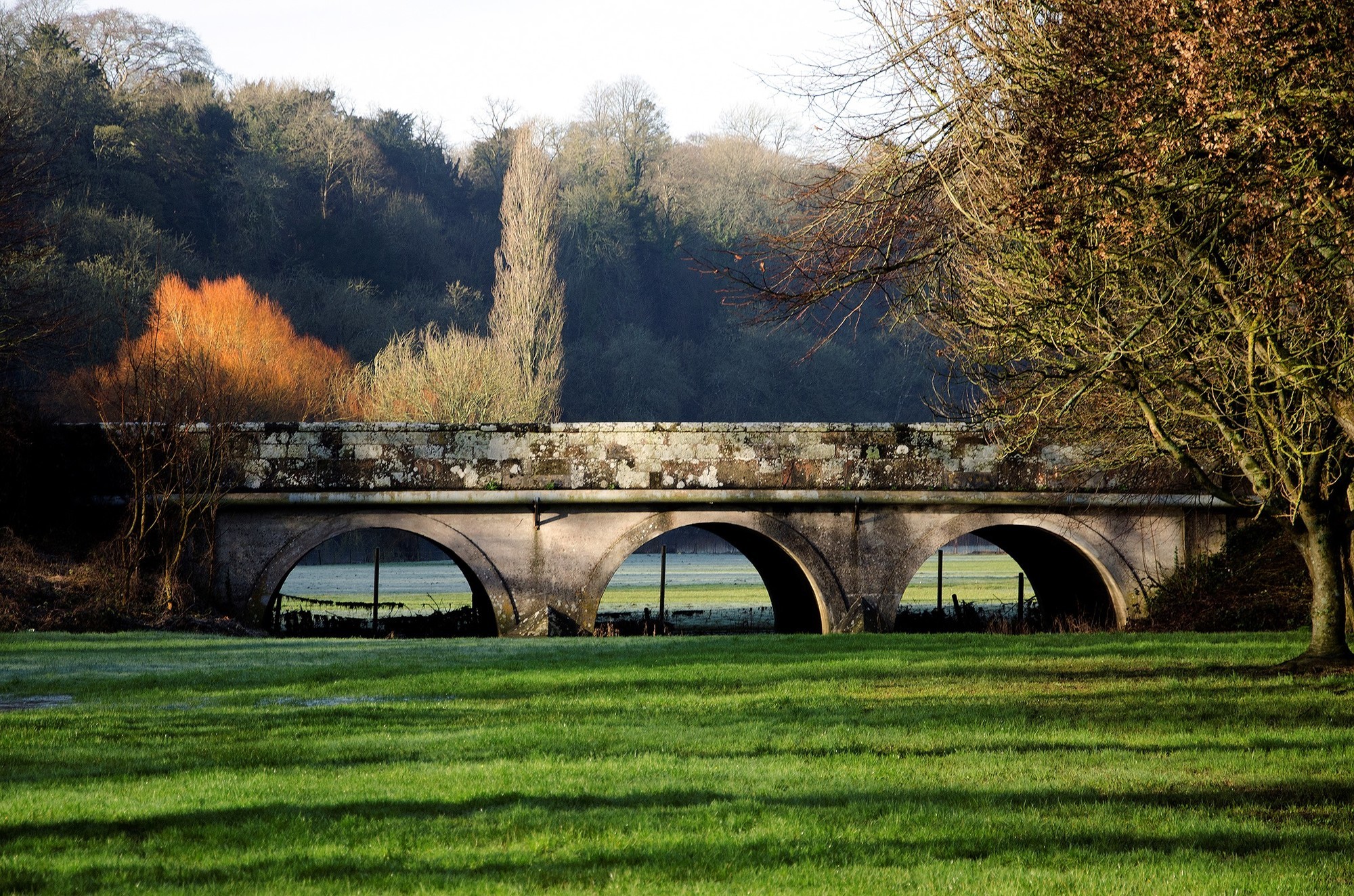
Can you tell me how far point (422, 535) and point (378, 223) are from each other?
119 ft

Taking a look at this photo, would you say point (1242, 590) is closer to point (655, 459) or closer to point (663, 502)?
point (663, 502)

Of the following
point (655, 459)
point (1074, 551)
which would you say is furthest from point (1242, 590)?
point (655, 459)

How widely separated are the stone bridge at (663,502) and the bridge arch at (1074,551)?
3 cm

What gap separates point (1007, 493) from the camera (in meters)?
17.9

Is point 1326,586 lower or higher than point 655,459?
lower

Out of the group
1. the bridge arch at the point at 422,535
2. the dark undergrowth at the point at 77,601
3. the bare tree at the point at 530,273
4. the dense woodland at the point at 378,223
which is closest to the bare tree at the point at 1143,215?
the bridge arch at the point at 422,535

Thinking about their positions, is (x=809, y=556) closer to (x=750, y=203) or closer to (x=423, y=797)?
(x=423, y=797)

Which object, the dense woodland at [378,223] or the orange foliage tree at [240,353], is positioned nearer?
the orange foliage tree at [240,353]

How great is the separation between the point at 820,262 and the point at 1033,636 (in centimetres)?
592

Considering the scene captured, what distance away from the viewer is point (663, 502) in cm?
1770

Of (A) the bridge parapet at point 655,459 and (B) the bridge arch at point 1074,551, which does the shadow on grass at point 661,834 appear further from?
(A) the bridge parapet at point 655,459

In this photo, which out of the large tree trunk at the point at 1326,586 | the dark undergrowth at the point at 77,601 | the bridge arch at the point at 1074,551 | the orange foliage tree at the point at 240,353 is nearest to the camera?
the large tree trunk at the point at 1326,586

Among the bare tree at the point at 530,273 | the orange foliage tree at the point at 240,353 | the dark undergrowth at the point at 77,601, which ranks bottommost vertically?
the dark undergrowth at the point at 77,601

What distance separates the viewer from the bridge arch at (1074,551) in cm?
1816
